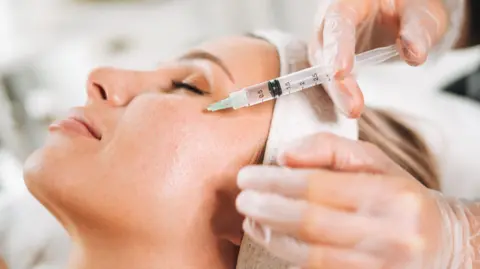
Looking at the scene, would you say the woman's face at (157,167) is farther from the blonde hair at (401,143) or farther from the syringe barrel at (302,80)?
the blonde hair at (401,143)

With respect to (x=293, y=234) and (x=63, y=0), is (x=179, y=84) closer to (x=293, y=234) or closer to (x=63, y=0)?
(x=293, y=234)

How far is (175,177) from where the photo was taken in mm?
949

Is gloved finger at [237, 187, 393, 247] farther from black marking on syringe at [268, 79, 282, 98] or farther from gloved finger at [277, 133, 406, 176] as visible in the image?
black marking on syringe at [268, 79, 282, 98]

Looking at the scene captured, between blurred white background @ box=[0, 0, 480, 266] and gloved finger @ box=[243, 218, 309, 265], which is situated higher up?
gloved finger @ box=[243, 218, 309, 265]

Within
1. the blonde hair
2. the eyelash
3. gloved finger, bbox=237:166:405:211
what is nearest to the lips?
the eyelash

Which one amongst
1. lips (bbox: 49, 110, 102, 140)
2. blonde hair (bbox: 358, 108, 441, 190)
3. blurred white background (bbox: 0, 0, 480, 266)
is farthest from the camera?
blurred white background (bbox: 0, 0, 480, 266)

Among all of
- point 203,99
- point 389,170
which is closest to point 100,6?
point 203,99

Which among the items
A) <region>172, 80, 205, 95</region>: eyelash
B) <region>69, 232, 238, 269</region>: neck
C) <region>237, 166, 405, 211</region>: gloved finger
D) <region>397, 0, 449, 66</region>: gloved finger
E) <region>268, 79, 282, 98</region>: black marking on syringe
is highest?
<region>397, 0, 449, 66</region>: gloved finger

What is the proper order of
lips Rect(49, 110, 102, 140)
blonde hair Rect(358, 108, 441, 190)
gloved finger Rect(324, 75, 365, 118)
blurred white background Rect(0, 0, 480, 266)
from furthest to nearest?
blurred white background Rect(0, 0, 480, 266)
blonde hair Rect(358, 108, 441, 190)
lips Rect(49, 110, 102, 140)
gloved finger Rect(324, 75, 365, 118)

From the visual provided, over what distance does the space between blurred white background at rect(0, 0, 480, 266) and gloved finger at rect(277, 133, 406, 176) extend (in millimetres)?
656

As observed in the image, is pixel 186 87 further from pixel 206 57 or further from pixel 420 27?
pixel 420 27

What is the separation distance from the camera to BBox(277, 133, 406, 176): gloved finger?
2.69 feet

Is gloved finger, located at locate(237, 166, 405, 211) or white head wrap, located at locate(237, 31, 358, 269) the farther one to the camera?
white head wrap, located at locate(237, 31, 358, 269)

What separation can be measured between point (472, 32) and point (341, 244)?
1.09 m
